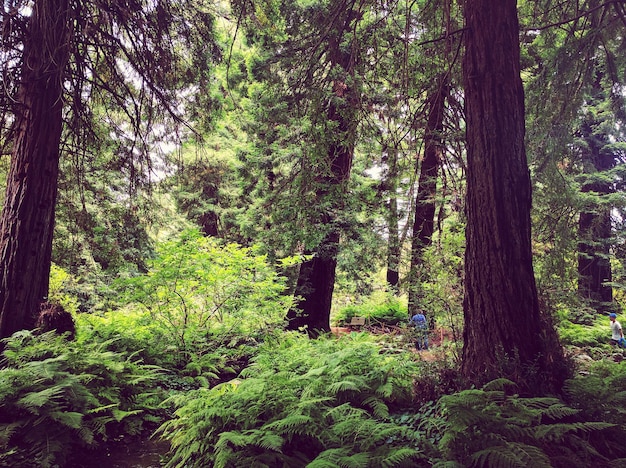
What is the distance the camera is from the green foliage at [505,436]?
89.8 inches

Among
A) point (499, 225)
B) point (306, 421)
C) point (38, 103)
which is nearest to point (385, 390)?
point (306, 421)

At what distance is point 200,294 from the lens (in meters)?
6.73

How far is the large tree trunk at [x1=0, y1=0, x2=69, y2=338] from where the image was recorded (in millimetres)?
4582

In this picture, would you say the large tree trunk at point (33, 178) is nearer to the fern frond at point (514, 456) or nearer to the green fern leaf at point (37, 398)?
the green fern leaf at point (37, 398)

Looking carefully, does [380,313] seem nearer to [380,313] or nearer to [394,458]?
[380,313]

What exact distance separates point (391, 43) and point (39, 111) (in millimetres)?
4993

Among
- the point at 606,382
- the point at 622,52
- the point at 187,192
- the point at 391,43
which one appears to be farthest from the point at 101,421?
the point at 187,192

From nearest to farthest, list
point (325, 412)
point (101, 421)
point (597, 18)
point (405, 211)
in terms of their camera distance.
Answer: point (325, 412), point (101, 421), point (597, 18), point (405, 211)

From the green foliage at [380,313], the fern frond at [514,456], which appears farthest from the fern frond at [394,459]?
the green foliage at [380,313]

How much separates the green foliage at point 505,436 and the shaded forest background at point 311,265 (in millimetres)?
16

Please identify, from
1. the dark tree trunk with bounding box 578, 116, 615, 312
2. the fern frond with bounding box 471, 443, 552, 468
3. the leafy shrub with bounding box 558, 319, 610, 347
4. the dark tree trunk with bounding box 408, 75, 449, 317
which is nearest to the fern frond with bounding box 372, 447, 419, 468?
the fern frond with bounding box 471, 443, 552, 468

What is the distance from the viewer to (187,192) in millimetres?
17156

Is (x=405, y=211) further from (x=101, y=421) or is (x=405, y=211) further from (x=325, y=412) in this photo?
(x=101, y=421)

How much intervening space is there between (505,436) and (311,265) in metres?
6.49
